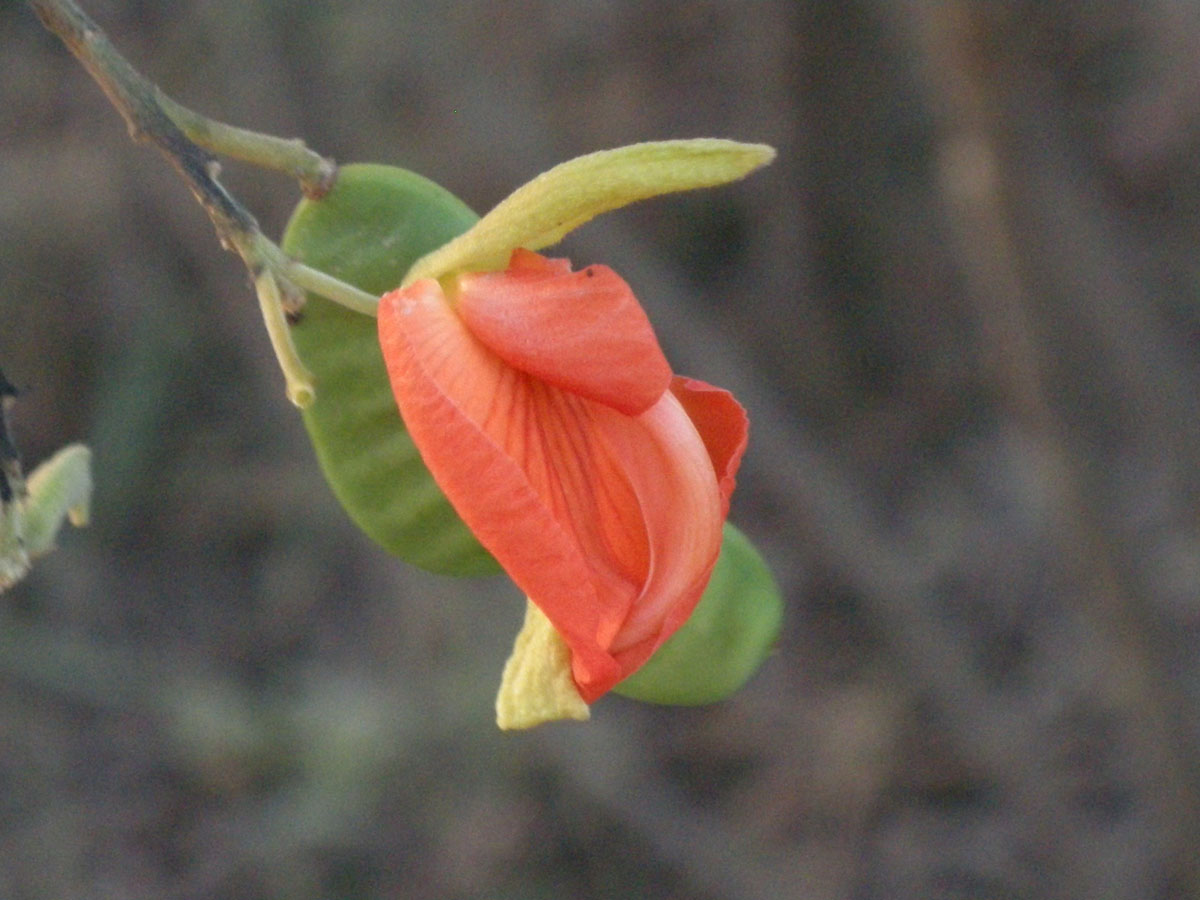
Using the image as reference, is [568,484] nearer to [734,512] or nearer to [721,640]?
[721,640]

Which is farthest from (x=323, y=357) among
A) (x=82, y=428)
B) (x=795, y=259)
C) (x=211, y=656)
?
(x=82, y=428)

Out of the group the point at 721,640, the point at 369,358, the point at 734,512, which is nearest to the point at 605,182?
the point at 369,358

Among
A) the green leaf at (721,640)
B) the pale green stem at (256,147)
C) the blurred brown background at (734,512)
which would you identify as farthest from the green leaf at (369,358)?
the blurred brown background at (734,512)

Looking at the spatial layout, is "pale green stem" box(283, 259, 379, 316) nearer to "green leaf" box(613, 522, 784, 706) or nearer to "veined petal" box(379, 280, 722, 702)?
"veined petal" box(379, 280, 722, 702)

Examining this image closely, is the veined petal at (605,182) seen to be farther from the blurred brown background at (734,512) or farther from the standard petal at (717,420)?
the blurred brown background at (734,512)

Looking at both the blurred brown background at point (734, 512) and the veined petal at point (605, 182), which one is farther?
the blurred brown background at point (734, 512)

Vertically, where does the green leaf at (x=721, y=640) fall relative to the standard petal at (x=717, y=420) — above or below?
below

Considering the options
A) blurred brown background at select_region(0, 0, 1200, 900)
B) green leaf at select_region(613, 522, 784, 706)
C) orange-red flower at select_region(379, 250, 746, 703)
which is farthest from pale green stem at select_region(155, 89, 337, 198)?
blurred brown background at select_region(0, 0, 1200, 900)

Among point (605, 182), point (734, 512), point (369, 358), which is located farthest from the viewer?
point (734, 512)
